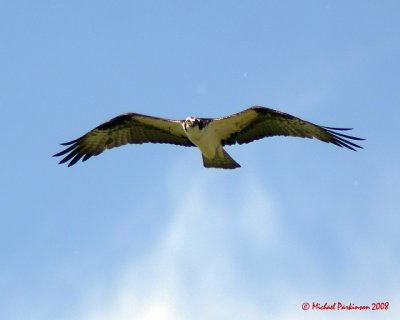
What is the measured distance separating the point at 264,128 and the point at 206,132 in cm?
131

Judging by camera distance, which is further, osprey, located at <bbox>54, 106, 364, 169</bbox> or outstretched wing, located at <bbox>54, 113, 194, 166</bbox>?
outstretched wing, located at <bbox>54, 113, 194, 166</bbox>

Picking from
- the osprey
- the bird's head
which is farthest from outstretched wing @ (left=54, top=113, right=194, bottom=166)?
the bird's head

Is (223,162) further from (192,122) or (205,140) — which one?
(192,122)

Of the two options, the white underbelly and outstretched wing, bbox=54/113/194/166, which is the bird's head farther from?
outstretched wing, bbox=54/113/194/166

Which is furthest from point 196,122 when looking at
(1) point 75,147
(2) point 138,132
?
(1) point 75,147

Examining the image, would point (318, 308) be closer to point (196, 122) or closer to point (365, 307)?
point (365, 307)

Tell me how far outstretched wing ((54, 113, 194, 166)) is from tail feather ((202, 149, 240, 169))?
0.88m

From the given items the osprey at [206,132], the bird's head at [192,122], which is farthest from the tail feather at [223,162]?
the bird's head at [192,122]

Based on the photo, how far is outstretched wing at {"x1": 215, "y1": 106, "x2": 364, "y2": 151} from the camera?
53.0 feet

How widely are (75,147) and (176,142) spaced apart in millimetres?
2232

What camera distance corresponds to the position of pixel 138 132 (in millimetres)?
17453

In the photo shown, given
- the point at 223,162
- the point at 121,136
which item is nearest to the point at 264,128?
the point at 223,162

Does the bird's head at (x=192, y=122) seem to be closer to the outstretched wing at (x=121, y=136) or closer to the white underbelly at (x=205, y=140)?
the white underbelly at (x=205, y=140)

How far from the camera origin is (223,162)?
658 inches
